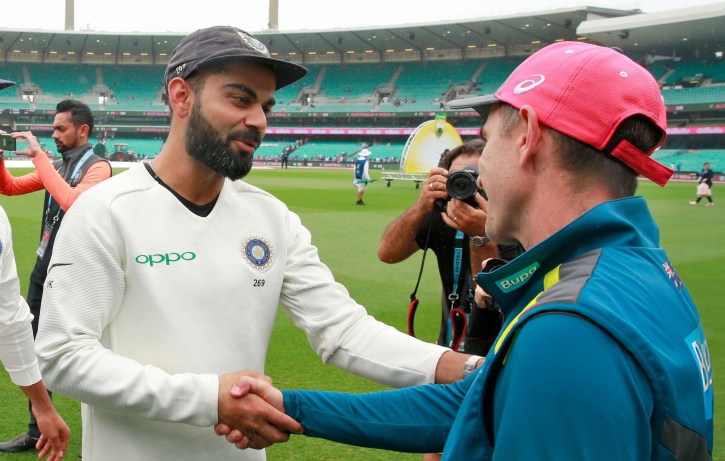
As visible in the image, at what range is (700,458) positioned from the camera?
1.08 m

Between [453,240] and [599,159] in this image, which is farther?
[453,240]

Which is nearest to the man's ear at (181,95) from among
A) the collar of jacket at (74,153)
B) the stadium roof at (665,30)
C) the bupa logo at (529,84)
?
the bupa logo at (529,84)

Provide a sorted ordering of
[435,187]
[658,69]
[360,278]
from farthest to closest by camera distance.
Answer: [658,69]
[360,278]
[435,187]

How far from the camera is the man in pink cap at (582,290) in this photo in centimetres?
97

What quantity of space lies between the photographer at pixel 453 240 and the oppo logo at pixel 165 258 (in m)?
1.57

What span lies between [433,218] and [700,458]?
8.63ft

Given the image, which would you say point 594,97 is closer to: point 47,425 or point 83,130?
point 47,425

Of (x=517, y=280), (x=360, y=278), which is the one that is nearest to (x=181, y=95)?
(x=517, y=280)

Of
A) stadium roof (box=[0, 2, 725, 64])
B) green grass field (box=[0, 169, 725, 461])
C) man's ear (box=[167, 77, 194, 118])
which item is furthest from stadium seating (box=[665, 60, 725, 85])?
man's ear (box=[167, 77, 194, 118])

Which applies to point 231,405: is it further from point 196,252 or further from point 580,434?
point 580,434

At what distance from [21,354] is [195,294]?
1334 millimetres

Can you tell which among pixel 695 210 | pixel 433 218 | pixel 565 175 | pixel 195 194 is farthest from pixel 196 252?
pixel 695 210

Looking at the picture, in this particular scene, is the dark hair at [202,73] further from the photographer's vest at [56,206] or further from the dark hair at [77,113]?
the dark hair at [77,113]

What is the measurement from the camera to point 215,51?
2.05m
